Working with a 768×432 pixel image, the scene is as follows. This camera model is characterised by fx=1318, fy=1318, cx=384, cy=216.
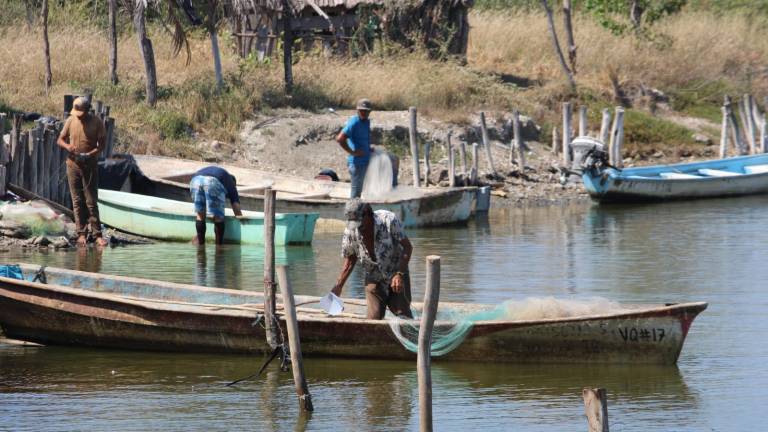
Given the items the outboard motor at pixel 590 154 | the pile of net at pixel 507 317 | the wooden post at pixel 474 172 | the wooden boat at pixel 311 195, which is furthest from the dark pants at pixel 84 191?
the outboard motor at pixel 590 154

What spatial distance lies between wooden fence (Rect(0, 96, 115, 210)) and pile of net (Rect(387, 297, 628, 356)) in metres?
8.51

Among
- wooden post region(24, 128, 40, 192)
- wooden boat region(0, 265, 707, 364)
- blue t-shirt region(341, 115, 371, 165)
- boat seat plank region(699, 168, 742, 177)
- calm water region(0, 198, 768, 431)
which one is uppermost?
blue t-shirt region(341, 115, 371, 165)

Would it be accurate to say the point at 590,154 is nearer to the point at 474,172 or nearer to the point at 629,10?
the point at 474,172

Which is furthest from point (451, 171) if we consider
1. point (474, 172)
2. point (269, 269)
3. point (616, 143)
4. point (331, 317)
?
point (269, 269)

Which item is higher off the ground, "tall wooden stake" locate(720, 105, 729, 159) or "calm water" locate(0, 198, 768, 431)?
"tall wooden stake" locate(720, 105, 729, 159)

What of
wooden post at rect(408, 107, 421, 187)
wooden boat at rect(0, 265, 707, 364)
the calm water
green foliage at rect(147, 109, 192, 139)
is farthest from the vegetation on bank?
wooden boat at rect(0, 265, 707, 364)

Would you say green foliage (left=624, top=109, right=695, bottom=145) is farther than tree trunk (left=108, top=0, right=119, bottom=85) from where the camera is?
Yes

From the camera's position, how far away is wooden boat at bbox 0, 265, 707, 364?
9.93 meters

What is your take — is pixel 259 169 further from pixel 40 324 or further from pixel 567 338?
pixel 567 338

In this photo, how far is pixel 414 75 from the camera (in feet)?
89.9

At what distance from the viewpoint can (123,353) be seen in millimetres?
11203

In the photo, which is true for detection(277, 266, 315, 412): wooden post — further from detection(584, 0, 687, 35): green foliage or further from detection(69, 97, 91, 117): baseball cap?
detection(584, 0, 687, 35): green foliage

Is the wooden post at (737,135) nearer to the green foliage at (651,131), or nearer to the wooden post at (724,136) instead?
the wooden post at (724,136)

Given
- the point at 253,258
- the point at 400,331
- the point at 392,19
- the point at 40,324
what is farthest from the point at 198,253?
the point at 392,19
